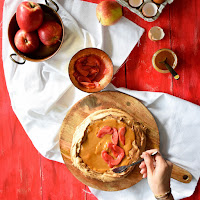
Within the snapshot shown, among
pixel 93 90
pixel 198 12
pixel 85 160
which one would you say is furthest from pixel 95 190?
pixel 198 12

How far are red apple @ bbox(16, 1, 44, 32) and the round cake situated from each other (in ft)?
3.55

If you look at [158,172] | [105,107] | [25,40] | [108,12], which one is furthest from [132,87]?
[25,40]

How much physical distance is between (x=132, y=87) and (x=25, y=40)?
4.00 ft

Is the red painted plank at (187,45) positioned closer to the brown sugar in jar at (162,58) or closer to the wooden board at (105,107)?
the brown sugar in jar at (162,58)

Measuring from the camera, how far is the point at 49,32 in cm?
270

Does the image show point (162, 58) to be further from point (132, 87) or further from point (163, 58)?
point (132, 87)

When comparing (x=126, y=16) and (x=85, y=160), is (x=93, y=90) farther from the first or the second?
(x=126, y=16)

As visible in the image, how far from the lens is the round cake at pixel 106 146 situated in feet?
8.79

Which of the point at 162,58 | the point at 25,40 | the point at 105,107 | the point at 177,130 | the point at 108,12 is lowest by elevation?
the point at 177,130

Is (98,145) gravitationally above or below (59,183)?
above

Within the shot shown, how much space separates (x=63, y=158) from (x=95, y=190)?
1.62 feet

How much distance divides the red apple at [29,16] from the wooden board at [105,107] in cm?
89

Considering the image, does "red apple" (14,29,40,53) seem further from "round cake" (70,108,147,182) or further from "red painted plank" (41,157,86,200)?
"red painted plank" (41,157,86,200)

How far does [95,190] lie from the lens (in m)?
2.96
